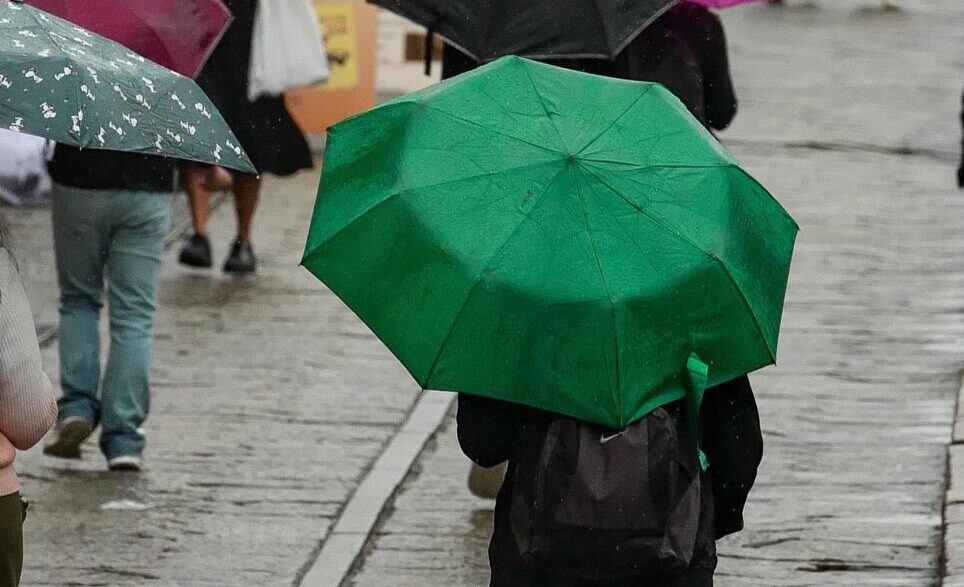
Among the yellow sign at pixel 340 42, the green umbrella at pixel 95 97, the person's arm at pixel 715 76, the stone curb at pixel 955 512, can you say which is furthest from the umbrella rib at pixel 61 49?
the yellow sign at pixel 340 42

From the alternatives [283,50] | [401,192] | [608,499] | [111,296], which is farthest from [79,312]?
[608,499]

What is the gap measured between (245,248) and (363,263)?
6480 mm

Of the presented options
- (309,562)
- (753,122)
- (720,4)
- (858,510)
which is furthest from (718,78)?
(753,122)

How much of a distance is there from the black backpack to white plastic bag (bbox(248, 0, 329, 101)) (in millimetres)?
6137

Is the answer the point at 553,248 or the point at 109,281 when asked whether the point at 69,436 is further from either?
the point at 553,248

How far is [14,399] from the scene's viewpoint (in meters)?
3.98

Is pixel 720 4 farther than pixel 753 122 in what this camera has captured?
No

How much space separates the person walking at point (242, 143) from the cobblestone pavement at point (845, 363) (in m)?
2.62

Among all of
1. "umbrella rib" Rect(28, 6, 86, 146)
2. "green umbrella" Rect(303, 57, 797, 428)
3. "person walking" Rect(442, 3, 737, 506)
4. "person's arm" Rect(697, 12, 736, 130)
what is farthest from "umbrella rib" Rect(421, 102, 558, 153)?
"person's arm" Rect(697, 12, 736, 130)

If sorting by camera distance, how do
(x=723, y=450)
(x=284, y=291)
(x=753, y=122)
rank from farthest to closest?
1. (x=753, y=122)
2. (x=284, y=291)
3. (x=723, y=450)

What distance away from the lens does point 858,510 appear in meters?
6.70

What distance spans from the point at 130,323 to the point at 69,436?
46 centimetres

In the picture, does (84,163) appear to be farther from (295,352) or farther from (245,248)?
(245,248)

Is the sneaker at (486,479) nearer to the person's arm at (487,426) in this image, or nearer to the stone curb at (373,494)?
the stone curb at (373,494)
